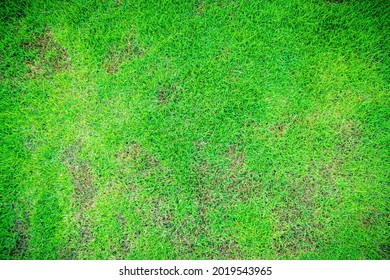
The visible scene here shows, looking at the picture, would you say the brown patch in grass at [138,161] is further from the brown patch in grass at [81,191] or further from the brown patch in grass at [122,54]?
the brown patch in grass at [122,54]

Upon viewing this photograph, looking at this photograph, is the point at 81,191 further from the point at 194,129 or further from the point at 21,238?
the point at 194,129

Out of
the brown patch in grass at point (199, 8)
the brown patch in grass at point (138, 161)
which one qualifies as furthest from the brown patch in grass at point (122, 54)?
the brown patch in grass at point (138, 161)

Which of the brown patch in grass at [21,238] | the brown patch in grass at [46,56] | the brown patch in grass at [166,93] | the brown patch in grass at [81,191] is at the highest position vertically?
the brown patch in grass at [46,56]

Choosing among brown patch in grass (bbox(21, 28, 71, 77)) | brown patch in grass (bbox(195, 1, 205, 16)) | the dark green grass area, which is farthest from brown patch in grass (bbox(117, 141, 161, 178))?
brown patch in grass (bbox(195, 1, 205, 16))

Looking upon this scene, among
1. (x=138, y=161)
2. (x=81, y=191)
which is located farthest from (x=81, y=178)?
(x=138, y=161)

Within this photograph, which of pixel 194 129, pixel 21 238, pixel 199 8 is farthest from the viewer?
pixel 199 8
